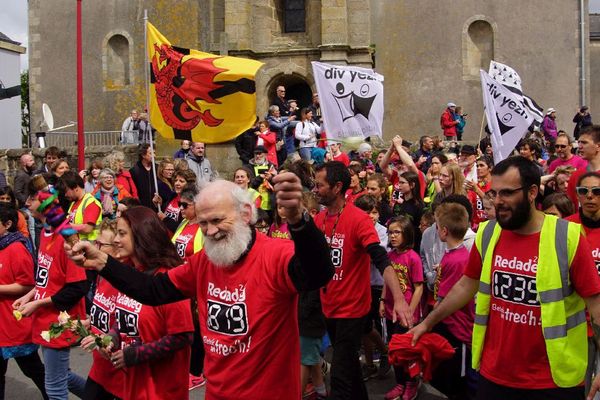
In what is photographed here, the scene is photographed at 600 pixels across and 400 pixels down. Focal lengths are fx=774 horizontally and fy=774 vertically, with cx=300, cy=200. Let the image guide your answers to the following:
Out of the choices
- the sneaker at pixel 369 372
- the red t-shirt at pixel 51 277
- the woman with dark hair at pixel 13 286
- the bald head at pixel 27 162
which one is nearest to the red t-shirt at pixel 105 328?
the red t-shirt at pixel 51 277

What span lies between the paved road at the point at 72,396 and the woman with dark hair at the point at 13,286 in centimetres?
118

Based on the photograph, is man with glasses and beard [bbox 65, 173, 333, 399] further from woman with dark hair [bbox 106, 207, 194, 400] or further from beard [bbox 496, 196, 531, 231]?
beard [bbox 496, 196, 531, 231]

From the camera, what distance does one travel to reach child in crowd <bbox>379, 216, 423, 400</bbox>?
23.0 ft

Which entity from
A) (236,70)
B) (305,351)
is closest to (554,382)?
(305,351)

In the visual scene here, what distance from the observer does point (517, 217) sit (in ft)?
13.5

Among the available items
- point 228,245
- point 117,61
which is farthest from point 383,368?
point 117,61

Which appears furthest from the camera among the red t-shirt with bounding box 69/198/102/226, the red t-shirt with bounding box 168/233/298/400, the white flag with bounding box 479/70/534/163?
the white flag with bounding box 479/70/534/163

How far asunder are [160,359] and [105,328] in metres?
0.51

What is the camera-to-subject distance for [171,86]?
942 cm

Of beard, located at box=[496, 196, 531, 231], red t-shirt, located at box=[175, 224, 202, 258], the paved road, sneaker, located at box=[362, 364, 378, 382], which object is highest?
beard, located at box=[496, 196, 531, 231]

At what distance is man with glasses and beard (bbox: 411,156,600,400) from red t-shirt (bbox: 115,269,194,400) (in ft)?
5.57

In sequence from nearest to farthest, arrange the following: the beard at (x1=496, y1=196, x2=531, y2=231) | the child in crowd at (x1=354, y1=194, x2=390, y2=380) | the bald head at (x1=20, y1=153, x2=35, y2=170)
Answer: the beard at (x1=496, y1=196, x2=531, y2=231) → the child in crowd at (x1=354, y1=194, x2=390, y2=380) → the bald head at (x1=20, y1=153, x2=35, y2=170)

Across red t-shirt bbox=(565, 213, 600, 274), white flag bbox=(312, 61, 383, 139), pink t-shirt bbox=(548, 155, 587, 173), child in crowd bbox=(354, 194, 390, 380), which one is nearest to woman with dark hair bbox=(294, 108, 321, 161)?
white flag bbox=(312, 61, 383, 139)

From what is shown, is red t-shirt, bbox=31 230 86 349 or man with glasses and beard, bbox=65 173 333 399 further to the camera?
red t-shirt, bbox=31 230 86 349
